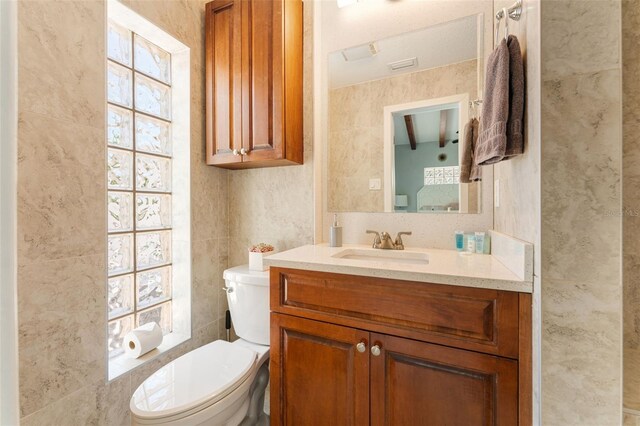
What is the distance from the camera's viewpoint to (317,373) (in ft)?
3.57

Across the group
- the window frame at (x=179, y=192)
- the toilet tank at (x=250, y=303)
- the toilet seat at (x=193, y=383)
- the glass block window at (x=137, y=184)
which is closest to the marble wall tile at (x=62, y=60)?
the glass block window at (x=137, y=184)

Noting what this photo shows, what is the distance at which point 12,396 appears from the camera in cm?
94

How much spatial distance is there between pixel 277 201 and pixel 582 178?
1.41m

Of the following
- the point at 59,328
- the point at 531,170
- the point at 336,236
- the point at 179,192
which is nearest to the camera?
the point at 531,170

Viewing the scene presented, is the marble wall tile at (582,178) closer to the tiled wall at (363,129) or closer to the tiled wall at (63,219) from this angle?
the tiled wall at (363,129)

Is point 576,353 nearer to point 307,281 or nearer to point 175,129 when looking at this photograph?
point 307,281

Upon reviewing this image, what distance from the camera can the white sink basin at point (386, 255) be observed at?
135cm

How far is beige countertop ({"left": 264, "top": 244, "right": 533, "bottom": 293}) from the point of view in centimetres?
83

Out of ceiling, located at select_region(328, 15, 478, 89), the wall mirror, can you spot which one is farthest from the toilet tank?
ceiling, located at select_region(328, 15, 478, 89)

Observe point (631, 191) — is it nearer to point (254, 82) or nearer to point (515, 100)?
point (515, 100)

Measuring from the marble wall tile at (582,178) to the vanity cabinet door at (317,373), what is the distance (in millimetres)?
650

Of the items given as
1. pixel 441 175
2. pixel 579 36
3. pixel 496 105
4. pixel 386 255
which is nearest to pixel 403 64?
pixel 441 175

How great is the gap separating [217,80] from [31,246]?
1185 mm

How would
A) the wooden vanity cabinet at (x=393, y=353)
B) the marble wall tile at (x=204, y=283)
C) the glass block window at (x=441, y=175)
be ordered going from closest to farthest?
the wooden vanity cabinet at (x=393, y=353) < the glass block window at (x=441, y=175) < the marble wall tile at (x=204, y=283)
